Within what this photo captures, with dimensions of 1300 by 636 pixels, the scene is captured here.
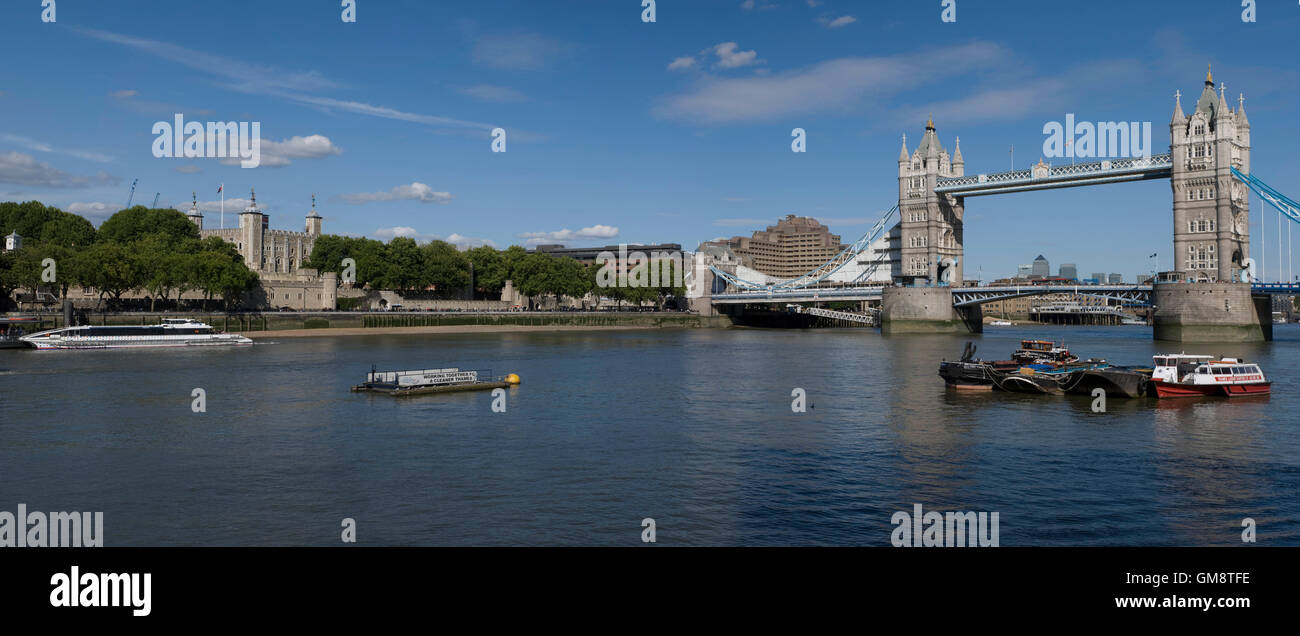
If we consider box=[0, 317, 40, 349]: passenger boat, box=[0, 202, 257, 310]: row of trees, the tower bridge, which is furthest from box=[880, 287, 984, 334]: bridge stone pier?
box=[0, 317, 40, 349]: passenger boat

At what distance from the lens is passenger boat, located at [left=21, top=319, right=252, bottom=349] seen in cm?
6234

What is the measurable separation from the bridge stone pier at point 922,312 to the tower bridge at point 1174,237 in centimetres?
12

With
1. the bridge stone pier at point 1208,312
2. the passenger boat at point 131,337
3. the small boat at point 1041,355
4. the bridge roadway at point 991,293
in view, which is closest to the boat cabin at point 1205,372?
the small boat at point 1041,355

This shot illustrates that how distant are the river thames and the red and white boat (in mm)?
1099

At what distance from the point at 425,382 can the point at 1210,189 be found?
8594 centimetres

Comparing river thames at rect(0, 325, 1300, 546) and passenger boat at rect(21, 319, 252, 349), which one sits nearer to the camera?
river thames at rect(0, 325, 1300, 546)

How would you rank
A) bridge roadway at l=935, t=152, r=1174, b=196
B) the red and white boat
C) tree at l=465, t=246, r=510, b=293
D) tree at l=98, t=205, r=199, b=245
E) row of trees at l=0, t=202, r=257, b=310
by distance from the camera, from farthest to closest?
tree at l=465, t=246, r=510, b=293 → tree at l=98, t=205, r=199, b=245 → bridge roadway at l=935, t=152, r=1174, b=196 → row of trees at l=0, t=202, r=257, b=310 → the red and white boat

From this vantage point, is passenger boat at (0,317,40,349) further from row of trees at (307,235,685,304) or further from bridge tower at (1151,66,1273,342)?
bridge tower at (1151,66,1273,342)

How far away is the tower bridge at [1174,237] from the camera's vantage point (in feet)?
257
